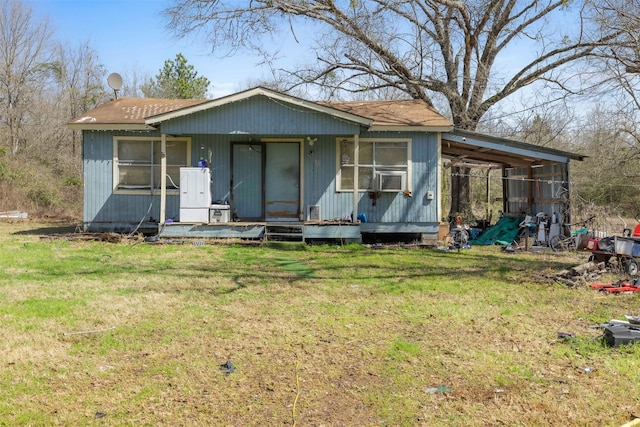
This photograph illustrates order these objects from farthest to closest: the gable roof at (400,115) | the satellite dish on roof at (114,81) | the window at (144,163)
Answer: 1. the satellite dish on roof at (114,81)
2. the window at (144,163)
3. the gable roof at (400,115)

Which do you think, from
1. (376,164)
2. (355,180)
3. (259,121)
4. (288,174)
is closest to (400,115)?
(376,164)

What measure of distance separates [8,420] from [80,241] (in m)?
9.43

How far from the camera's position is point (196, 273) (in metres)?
8.34

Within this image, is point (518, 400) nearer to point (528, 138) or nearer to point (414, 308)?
point (414, 308)

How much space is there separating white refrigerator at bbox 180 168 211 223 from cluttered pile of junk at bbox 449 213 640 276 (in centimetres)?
601

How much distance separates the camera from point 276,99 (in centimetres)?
1193

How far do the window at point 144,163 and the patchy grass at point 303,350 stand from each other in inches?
190

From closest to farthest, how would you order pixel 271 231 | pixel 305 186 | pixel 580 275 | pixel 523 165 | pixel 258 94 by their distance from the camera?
pixel 580 275 < pixel 258 94 < pixel 271 231 < pixel 305 186 < pixel 523 165

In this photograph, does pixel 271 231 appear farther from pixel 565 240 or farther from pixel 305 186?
pixel 565 240

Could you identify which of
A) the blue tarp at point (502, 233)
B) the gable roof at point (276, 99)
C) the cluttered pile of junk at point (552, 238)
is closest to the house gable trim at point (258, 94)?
the gable roof at point (276, 99)

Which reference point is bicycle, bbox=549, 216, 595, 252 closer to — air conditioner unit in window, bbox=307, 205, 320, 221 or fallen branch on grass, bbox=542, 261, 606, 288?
fallen branch on grass, bbox=542, 261, 606, 288

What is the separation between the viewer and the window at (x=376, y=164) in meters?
12.9

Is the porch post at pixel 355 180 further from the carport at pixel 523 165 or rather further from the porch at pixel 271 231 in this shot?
the carport at pixel 523 165

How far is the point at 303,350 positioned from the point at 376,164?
881 centimetres
